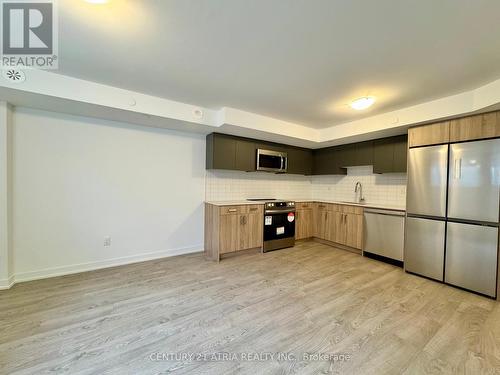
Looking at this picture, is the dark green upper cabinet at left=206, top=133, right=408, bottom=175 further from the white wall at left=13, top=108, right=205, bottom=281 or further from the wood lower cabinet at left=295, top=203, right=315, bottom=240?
the wood lower cabinet at left=295, top=203, right=315, bottom=240

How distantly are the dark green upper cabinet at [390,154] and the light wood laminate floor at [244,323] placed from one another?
5.77ft

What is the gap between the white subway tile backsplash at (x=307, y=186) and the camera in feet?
13.3

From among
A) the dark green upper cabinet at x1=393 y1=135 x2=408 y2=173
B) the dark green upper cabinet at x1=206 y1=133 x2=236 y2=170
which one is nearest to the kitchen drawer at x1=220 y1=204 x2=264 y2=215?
the dark green upper cabinet at x1=206 y1=133 x2=236 y2=170

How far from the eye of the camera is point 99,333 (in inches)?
70.1

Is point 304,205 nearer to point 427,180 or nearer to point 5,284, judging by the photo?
point 427,180

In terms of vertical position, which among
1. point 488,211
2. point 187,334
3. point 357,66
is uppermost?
point 357,66

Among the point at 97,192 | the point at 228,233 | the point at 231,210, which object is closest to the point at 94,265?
the point at 97,192

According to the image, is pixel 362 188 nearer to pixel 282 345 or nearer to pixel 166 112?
pixel 282 345

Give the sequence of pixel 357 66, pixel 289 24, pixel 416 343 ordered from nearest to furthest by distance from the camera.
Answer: pixel 289 24, pixel 416 343, pixel 357 66

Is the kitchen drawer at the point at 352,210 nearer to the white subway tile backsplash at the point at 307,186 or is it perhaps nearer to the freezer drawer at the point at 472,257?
the white subway tile backsplash at the point at 307,186

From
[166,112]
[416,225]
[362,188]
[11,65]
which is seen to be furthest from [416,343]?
[11,65]

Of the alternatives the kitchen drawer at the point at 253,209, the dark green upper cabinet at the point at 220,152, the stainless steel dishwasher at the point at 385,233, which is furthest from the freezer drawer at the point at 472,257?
the dark green upper cabinet at the point at 220,152

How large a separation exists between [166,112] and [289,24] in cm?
206

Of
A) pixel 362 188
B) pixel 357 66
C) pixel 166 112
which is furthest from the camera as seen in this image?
pixel 362 188
